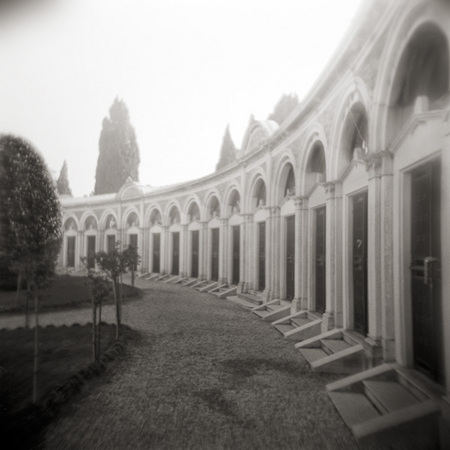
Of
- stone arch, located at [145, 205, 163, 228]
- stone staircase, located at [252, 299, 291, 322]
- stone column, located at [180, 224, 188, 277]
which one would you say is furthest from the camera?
stone arch, located at [145, 205, 163, 228]

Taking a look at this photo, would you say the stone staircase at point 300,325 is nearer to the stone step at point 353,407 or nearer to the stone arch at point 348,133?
the stone step at point 353,407

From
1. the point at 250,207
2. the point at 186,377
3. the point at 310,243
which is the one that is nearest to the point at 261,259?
the point at 250,207

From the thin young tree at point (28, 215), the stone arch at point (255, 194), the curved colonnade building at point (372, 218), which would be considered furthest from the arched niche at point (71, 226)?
the stone arch at point (255, 194)

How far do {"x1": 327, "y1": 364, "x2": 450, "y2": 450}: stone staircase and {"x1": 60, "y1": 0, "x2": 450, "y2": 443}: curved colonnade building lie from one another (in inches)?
0.7

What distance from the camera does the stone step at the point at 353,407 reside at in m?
3.71

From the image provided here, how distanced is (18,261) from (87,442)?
1871 mm

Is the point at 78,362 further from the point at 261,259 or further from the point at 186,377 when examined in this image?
the point at 261,259

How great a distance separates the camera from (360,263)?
242 inches

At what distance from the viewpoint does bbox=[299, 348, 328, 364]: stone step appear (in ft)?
19.2

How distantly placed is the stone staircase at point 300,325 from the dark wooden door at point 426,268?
3.10 meters

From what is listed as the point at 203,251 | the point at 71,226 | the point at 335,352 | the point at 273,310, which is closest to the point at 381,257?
the point at 335,352

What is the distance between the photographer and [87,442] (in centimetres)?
326

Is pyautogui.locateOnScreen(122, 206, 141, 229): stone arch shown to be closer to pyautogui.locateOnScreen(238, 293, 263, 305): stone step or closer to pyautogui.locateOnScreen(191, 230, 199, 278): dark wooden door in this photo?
pyautogui.locateOnScreen(191, 230, 199, 278): dark wooden door

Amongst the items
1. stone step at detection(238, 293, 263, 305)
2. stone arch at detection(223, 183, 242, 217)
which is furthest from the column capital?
stone arch at detection(223, 183, 242, 217)
